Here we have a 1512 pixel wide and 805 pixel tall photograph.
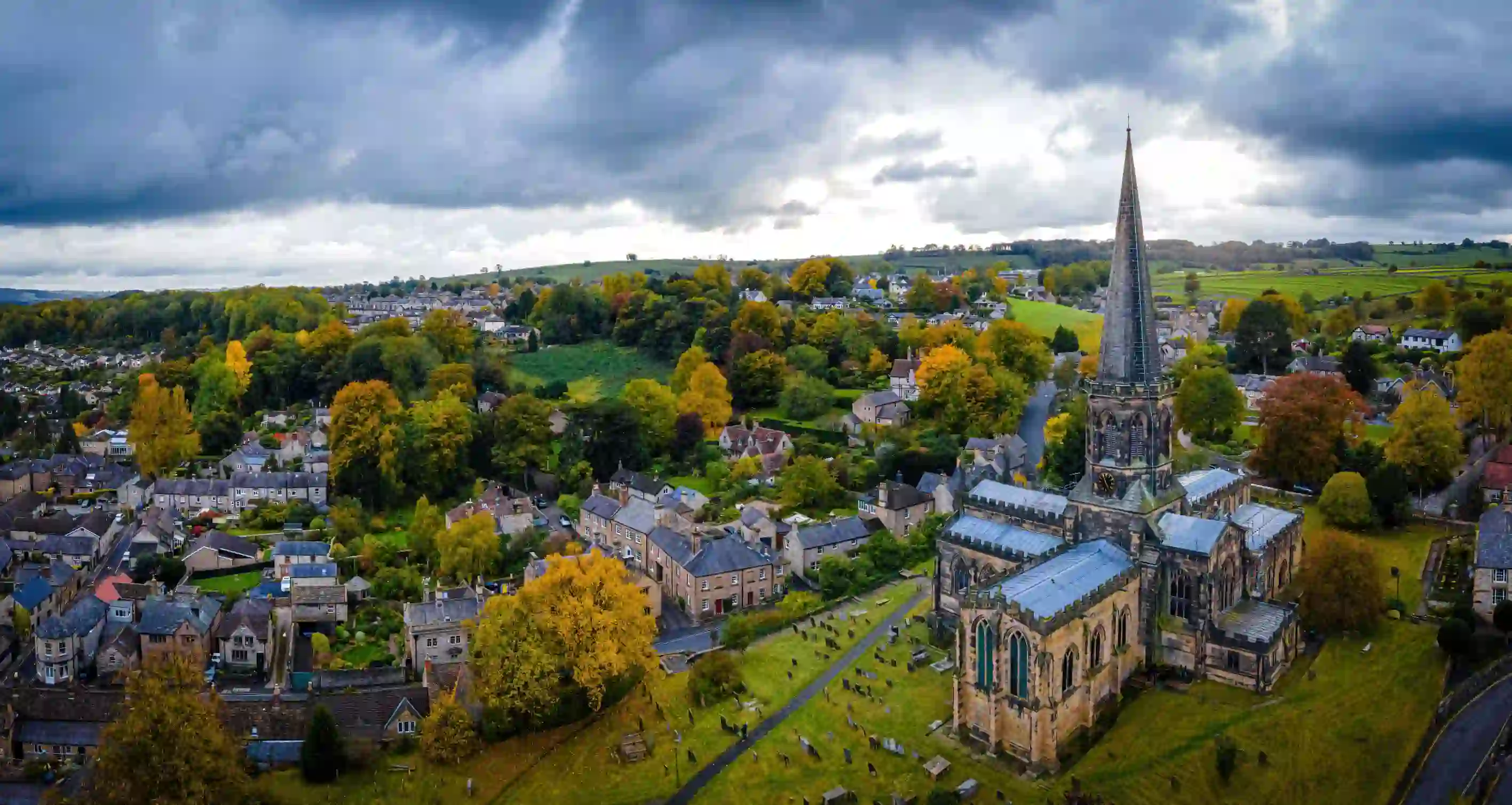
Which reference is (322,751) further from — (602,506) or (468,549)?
(602,506)

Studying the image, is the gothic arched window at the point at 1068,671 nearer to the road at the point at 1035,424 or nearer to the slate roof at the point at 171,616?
the road at the point at 1035,424

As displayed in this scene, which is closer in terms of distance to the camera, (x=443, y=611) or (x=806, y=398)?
(x=443, y=611)

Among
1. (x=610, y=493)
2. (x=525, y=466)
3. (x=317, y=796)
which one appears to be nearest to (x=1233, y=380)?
(x=610, y=493)

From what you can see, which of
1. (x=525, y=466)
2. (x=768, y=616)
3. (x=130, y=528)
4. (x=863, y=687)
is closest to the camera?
(x=863, y=687)

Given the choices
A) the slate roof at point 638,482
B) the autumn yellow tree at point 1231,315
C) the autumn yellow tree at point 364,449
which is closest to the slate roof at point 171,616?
the autumn yellow tree at point 364,449

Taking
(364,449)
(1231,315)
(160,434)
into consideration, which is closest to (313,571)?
(364,449)

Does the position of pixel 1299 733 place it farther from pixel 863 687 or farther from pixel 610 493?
pixel 610 493
